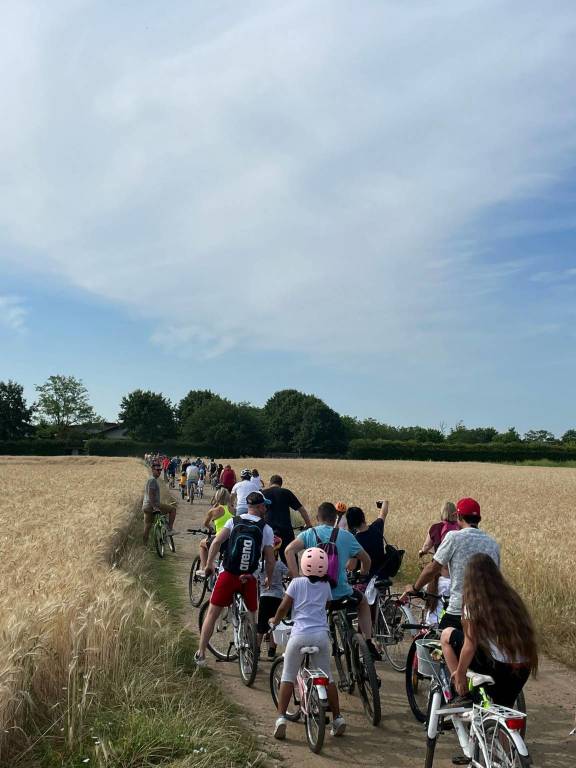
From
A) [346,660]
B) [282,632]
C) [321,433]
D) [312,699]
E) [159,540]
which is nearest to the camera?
[312,699]

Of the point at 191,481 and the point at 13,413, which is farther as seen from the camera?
the point at 13,413

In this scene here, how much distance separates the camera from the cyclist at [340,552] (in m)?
6.93

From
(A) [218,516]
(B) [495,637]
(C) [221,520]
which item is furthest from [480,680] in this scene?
(A) [218,516]

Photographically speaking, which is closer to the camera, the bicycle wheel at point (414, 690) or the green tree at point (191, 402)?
the bicycle wheel at point (414, 690)

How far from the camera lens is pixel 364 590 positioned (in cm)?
A: 817

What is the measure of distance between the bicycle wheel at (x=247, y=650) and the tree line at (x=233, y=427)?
8975 cm

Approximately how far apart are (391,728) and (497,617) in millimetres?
2389

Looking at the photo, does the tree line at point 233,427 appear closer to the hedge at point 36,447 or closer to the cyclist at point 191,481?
the hedge at point 36,447

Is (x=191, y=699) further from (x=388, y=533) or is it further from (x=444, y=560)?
(x=388, y=533)

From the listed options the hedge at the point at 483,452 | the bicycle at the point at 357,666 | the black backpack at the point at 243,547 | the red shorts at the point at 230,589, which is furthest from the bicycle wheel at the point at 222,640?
the hedge at the point at 483,452

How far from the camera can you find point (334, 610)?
23.1 ft

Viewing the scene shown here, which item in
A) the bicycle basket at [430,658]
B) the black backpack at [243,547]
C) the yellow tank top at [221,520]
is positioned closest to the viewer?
the bicycle basket at [430,658]

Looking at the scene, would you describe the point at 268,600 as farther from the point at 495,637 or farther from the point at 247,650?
the point at 495,637

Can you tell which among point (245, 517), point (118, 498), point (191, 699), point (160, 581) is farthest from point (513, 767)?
point (118, 498)
